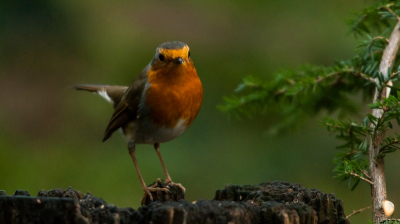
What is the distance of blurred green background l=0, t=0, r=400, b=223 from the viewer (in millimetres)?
6191

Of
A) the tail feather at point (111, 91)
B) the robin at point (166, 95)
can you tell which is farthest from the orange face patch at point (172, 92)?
the tail feather at point (111, 91)

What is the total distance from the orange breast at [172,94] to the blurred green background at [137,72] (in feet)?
7.37

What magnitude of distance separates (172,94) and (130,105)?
46 cm

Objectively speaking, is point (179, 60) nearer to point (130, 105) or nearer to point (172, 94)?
point (172, 94)

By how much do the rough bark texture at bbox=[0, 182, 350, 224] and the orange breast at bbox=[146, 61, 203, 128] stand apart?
4.10 ft

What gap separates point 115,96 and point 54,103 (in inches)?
176

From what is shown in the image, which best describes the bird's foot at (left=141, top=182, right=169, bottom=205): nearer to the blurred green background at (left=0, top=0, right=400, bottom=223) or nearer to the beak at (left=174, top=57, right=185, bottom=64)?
the beak at (left=174, top=57, right=185, bottom=64)

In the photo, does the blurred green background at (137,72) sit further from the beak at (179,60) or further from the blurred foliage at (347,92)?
the beak at (179,60)

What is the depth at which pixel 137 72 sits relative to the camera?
7.46 metres

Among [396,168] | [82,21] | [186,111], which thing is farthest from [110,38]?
[186,111]

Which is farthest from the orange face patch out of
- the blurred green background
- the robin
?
the blurred green background

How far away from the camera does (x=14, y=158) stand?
269 inches

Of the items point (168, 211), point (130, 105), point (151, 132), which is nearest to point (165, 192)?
point (151, 132)

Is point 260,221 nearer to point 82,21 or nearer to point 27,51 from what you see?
point 82,21
